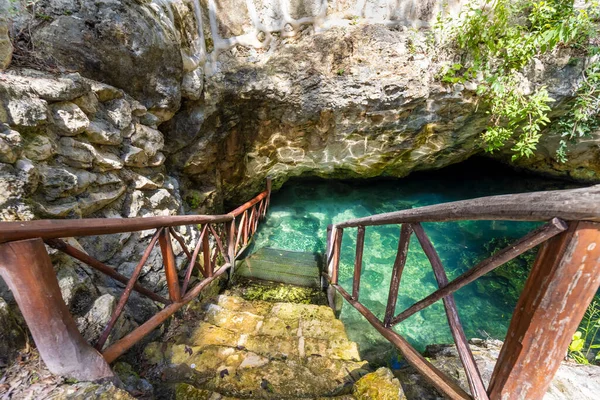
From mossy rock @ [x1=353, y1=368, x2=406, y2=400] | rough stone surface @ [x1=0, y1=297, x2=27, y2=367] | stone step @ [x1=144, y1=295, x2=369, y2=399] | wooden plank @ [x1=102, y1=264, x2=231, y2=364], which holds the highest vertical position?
rough stone surface @ [x1=0, y1=297, x2=27, y2=367]

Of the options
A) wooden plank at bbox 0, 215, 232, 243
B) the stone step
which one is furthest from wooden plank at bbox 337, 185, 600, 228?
wooden plank at bbox 0, 215, 232, 243

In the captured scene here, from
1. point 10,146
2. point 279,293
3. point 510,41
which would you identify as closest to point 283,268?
point 279,293

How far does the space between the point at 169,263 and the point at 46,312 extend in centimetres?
74

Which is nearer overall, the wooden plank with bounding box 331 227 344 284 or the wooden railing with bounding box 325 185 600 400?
the wooden railing with bounding box 325 185 600 400

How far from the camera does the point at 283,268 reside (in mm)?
3740

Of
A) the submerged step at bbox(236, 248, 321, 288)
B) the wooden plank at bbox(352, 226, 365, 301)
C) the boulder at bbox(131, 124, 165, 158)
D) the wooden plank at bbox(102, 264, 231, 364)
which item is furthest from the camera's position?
the submerged step at bbox(236, 248, 321, 288)

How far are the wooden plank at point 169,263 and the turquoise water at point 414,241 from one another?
181 centimetres

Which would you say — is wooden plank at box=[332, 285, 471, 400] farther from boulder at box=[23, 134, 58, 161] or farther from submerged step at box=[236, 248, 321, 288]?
boulder at box=[23, 134, 58, 161]

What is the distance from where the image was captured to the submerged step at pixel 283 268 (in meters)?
3.53

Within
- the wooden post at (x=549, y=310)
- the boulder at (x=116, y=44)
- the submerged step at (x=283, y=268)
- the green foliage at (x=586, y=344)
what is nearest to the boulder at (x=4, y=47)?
the boulder at (x=116, y=44)

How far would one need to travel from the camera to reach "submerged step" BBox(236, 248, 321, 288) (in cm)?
353

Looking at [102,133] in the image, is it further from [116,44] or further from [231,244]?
[231,244]

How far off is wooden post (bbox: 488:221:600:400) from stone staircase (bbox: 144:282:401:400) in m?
0.69

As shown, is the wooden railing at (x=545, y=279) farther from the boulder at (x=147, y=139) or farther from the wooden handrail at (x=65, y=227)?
the boulder at (x=147, y=139)
